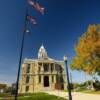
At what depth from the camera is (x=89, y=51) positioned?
37.2 m

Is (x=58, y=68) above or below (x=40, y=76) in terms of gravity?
above

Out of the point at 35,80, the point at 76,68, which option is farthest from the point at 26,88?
the point at 76,68

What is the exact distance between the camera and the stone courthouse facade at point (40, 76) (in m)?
73.4

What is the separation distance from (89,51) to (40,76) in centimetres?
4051

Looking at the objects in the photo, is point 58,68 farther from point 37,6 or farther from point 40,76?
point 37,6

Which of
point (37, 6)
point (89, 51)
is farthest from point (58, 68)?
point (37, 6)

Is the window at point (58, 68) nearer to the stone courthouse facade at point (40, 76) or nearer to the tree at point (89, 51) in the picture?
the stone courthouse facade at point (40, 76)

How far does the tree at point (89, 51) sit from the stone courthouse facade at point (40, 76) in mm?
34251

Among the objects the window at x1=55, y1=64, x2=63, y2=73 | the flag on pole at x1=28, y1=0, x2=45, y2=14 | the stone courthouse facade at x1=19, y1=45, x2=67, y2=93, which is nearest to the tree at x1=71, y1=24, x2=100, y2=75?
the flag on pole at x1=28, y1=0, x2=45, y2=14

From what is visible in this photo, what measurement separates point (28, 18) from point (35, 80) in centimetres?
5493

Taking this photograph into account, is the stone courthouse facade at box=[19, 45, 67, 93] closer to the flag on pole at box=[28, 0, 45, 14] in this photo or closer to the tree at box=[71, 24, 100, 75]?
the tree at box=[71, 24, 100, 75]

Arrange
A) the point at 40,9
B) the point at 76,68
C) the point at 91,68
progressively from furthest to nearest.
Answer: the point at 76,68
the point at 91,68
the point at 40,9

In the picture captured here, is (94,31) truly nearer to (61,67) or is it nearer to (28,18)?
(28,18)

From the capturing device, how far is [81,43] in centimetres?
3912
